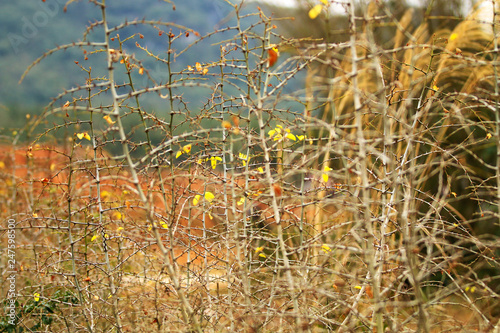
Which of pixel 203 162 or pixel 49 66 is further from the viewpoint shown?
pixel 49 66

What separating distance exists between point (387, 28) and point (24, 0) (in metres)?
10.7

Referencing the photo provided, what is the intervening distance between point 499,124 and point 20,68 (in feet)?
37.4

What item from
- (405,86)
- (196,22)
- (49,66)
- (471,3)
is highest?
(196,22)

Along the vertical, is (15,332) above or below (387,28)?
below

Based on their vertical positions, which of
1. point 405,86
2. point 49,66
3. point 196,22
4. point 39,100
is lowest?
point 405,86

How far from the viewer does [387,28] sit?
5.68m

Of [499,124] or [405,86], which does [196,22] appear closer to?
[405,86]

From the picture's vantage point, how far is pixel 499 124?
1722 mm

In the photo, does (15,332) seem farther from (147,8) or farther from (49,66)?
(147,8)

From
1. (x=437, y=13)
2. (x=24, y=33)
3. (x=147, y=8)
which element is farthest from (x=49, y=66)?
(x=437, y=13)

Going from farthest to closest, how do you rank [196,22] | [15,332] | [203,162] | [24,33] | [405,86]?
[196,22] → [24,33] → [405,86] → [15,332] → [203,162]

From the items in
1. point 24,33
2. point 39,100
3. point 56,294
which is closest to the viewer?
point 56,294

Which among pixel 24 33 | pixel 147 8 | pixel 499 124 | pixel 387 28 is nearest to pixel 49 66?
pixel 147 8

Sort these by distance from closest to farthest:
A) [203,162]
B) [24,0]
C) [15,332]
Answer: [203,162] < [15,332] < [24,0]
